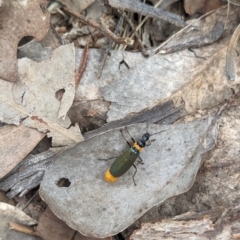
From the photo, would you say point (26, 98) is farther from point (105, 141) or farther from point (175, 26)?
point (175, 26)

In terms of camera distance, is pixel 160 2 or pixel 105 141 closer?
pixel 105 141

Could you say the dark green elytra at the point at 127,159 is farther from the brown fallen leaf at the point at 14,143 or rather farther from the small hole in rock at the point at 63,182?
the brown fallen leaf at the point at 14,143

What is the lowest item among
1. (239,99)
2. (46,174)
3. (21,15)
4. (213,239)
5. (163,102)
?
(213,239)

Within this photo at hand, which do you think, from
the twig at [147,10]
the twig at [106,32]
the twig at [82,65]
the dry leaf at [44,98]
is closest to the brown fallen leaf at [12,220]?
the dry leaf at [44,98]

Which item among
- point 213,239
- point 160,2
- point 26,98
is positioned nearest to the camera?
point 213,239

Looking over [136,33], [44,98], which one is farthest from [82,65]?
[136,33]

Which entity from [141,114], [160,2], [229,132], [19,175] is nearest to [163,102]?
[141,114]

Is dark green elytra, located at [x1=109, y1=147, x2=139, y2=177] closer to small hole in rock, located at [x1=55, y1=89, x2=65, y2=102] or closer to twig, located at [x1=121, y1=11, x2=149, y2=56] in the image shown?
small hole in rock, located at [x1=55, y1=89, x2=65, y2=102]
